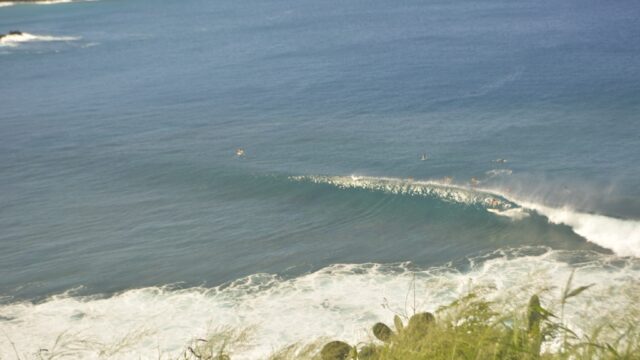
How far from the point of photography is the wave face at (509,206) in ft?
92.1

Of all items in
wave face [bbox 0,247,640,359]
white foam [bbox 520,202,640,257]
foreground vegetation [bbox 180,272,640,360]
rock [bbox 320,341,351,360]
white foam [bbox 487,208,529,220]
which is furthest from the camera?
white foam [bbox 487,208,529,220]

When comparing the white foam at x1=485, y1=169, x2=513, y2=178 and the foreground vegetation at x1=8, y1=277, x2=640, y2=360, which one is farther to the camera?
the white foam at x1=485, y1=169, x2=513, y2=178

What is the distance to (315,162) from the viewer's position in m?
37.6

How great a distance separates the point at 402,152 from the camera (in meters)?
37.9

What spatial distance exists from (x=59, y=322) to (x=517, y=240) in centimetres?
1724

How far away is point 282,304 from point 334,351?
13.6 m

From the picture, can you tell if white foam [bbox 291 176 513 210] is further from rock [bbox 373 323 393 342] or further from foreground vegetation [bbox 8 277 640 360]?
foreground vegetation [bbox 8 277 640 360]

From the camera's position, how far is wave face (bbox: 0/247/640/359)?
73.6 ft

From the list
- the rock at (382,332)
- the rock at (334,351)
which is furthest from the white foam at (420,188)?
the rock at (334,351)

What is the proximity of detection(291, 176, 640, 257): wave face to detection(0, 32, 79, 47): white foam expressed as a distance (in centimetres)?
6392

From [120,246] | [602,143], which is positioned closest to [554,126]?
[602,143]

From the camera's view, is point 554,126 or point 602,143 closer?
point 602,143

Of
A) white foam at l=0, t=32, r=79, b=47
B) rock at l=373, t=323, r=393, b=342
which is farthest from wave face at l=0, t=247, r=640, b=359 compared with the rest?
white foam at l=0, t=32, r=79, b=47

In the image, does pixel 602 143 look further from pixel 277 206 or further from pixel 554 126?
pixel 277 206
